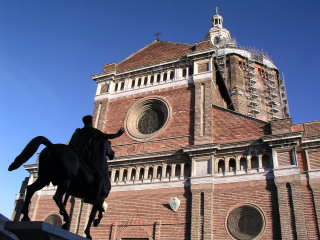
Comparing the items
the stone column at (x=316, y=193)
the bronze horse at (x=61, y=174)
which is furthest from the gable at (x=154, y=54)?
the bronze horse at (x=61, y=174)

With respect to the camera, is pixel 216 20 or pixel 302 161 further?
pixel 216 20

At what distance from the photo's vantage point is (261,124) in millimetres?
17266

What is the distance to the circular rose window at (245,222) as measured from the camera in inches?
583

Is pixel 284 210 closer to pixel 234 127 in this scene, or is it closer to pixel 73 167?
pixel 234 127

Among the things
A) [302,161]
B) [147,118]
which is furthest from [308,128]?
[147,118]

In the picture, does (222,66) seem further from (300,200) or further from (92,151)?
(92,151)

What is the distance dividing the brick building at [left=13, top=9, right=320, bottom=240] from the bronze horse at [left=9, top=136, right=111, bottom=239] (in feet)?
32.2

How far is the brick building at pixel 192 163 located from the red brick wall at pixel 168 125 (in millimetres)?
64

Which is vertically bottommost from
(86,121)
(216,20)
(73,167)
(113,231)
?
(73,167)

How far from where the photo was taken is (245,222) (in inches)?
599

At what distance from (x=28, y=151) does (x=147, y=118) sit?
15665 millimetres

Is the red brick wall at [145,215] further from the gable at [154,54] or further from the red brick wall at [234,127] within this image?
the gable at [154,54]

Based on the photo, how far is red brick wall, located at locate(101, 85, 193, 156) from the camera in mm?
19000

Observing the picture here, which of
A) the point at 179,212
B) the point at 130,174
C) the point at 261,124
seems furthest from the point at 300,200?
the point at 130,174
